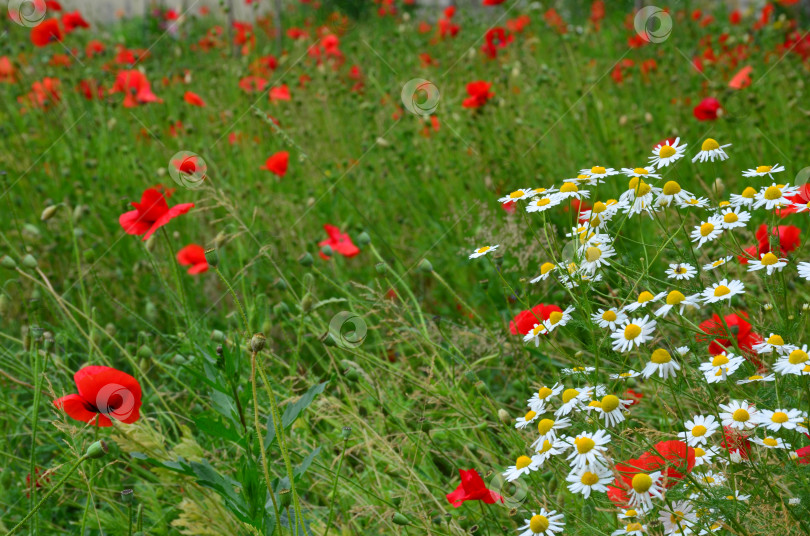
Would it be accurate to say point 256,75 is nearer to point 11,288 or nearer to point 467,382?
point 11,288

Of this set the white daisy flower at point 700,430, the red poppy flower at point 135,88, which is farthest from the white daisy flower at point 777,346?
the red poppy flower at point 135,88

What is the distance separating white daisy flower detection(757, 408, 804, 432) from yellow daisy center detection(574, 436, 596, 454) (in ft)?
0.59

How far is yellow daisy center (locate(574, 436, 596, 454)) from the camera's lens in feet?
2.79

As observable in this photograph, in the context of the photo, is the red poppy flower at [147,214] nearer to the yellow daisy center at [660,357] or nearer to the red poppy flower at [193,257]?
the red poppy flower at [193,257]

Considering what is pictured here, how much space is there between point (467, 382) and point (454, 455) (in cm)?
32

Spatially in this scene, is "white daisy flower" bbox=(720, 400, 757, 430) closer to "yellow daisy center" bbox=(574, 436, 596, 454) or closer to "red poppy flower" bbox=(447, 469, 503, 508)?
"yellow daisy center" bbox=(574, 436, 596, 454)

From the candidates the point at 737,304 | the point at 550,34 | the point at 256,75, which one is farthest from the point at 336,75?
the point at 737,304

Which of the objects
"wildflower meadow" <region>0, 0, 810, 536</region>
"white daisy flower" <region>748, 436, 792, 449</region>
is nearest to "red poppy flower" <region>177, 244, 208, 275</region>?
"wildflower meadow" <region>0, 0, 810, 536</region>

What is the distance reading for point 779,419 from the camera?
83 centimetres

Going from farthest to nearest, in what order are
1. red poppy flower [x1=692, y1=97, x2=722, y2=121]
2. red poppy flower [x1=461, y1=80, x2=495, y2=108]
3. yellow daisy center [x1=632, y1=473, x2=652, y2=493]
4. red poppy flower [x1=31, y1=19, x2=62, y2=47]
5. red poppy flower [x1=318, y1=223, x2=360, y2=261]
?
red poppy flower [x1=31, y1=19, x2=62, y2=47], red poppy flower [x1=461, y1=80, x2=495, y2=108], red poppy flower [x1=692, y1=97, x2=722, y2=121], red poppy flower [x1=318, y1=223, x2=360, y2=261], yellow daisy center [x1=632, y1=473, x2=652, y2=493]

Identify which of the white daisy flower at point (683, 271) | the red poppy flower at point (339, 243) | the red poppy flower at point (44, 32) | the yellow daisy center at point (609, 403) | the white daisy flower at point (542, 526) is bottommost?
the white daisy flower at point (542, 526)

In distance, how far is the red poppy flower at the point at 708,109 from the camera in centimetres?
221

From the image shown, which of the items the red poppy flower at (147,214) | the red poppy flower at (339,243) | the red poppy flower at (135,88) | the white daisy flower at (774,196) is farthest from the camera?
the red poppy flower at (135,88)

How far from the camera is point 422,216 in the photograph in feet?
8.79
